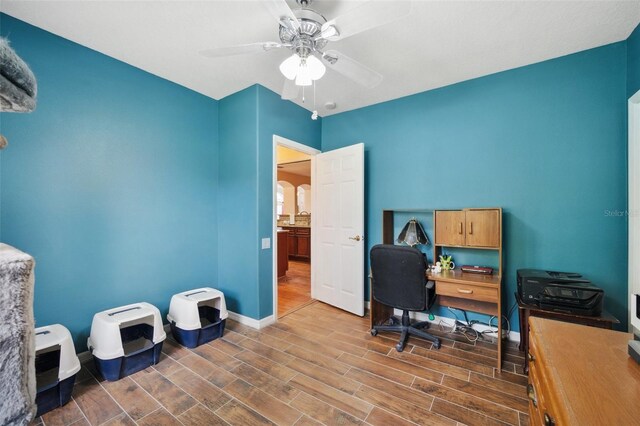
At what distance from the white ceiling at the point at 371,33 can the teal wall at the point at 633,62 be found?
65mm

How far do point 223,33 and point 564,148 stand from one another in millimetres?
3082

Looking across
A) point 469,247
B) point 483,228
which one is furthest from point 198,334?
point 483,228

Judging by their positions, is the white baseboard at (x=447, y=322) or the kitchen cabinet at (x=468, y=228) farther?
the white baseboard at (x=447, y=322)

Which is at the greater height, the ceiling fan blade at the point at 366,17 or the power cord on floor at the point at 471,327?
the ceiling fan blade at the point at 366,17

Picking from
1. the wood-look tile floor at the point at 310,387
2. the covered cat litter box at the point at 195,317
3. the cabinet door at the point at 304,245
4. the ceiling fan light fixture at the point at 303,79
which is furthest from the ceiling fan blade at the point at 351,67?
the cabinet door at the point at 304,245

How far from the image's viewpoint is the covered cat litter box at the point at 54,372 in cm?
163

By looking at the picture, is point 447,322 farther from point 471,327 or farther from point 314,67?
point 314,67

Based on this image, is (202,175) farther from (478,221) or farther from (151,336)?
(478,221)

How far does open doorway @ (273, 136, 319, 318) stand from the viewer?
371 cm

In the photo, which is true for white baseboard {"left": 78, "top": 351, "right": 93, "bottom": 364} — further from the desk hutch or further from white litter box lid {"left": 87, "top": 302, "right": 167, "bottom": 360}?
the desk hutch

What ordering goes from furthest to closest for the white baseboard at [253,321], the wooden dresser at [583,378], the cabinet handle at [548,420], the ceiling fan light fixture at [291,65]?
the white baseboard at [253,321] → the ceiling fan light fixture at [291,65] → the cabinet handle at [548,420] → the wooden dresser at [583,378]

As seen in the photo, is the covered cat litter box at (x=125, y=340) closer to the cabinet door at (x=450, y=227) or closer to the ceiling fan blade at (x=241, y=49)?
the ceiling fan blade at (x=241, y=49)

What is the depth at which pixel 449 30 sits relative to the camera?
198 centimetres

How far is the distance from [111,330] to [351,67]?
8.49 feet
